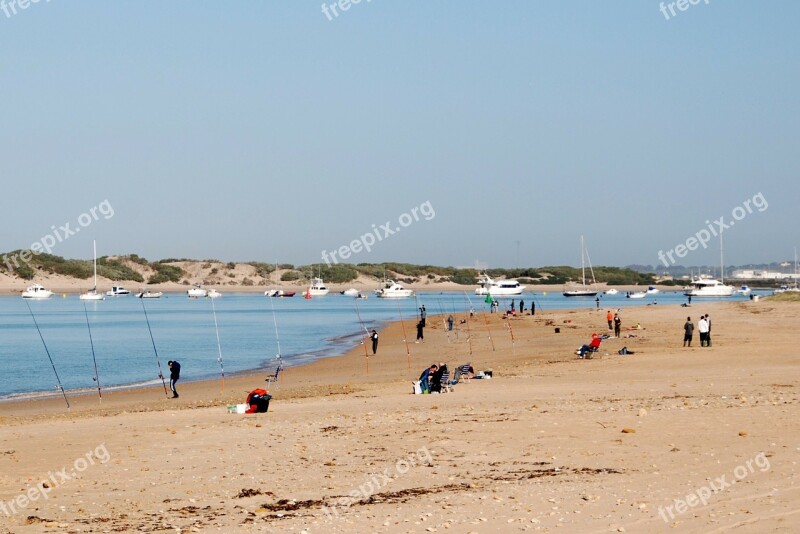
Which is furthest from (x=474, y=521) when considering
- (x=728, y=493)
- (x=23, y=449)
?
(x=23, y=449)

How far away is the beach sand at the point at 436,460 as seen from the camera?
9.22 metres

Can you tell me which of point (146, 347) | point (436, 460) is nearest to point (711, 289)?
point (146, 347)

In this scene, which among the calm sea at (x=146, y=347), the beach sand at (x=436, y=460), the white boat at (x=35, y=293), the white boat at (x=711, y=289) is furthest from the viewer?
the white boat at (x=35, y=293)

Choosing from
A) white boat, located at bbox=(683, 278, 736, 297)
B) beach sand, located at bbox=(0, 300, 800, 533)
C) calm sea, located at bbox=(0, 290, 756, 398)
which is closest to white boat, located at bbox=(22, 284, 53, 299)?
calm sea, located at bbox=(0, 290, 756, 398)

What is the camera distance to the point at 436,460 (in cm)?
1226

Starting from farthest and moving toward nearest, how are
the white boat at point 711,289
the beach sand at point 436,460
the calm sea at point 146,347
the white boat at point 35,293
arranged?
the white boat at point 35,293 < the white boat at point 711,289 < the calm sea at point 146,347 < the beach sand at point 436,460

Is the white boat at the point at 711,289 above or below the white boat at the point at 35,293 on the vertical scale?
below

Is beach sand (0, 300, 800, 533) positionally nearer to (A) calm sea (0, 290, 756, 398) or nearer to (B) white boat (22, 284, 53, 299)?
(A) calm sea (0, 290, 756, 398)

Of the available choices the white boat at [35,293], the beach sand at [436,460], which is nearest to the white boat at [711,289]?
the white boat at [35,293]

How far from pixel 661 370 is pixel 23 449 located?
16.4 meters

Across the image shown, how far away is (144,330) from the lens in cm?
6162

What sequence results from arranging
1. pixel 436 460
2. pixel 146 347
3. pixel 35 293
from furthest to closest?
pixel 35 293 < pixel 146 347 < pixel 436 460

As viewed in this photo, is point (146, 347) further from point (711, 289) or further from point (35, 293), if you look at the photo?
point (35, 293)

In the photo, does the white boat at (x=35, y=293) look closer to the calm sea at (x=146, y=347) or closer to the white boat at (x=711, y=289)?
the calm sea at (x=146, y=347)
